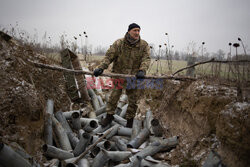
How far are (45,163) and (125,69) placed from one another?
260cm

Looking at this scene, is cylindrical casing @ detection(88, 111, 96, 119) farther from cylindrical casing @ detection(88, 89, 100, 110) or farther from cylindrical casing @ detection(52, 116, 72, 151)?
cylindrical casing @ detection(52, 116, 72, 151)

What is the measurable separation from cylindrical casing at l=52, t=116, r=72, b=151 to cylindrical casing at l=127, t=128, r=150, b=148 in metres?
1.33

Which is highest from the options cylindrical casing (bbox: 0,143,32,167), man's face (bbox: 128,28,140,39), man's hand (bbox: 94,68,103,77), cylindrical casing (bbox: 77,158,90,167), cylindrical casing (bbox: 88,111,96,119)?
man's face (bbox: 128,28,140,39)

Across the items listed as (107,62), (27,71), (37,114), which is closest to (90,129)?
(37,114)

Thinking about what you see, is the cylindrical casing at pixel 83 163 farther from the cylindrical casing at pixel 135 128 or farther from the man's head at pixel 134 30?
the man's head at pixel 134 30

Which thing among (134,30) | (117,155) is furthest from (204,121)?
(134,30)

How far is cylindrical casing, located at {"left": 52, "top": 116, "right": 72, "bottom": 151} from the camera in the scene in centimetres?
339

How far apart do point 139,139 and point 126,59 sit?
1.94 metres

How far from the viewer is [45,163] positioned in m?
2.81

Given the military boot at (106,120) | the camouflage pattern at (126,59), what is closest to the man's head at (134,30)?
the camouflage pattern at (126,59)

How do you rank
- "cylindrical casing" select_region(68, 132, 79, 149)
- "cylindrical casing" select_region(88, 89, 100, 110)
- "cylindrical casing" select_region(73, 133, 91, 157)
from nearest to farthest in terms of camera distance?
"cylindrical casing" select_region(73, 133, 91, 157) → "cylindrical casing" select_region(68, 132, 79, 149) → "cylindrical casing" select_region(88, 89, 100, 110)

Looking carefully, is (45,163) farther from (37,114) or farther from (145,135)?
(145,135)

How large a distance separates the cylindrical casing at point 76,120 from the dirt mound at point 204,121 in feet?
6.82

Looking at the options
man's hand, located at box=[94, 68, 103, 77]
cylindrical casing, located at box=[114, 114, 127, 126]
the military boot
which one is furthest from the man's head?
cylindrical casing, located at box=[114, 114, 127, 126]
